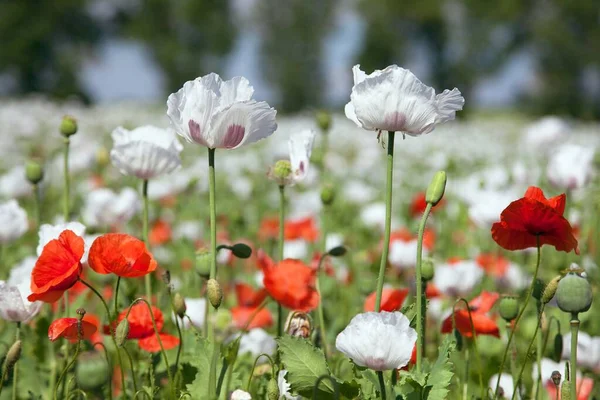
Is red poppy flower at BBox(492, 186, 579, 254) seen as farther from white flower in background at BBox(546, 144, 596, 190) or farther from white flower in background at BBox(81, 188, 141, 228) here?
white flower in background at BBox(81, 188, 141, 228)

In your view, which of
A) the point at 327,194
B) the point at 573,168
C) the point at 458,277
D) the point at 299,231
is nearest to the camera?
the point at 327,194

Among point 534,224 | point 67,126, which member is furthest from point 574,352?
point 67,126

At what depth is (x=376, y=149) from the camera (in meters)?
5.92

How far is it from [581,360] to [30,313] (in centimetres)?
102

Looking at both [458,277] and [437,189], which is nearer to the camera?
[437,189]

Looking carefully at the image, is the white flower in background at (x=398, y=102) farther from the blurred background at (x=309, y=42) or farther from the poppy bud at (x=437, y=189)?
the blurred background at (x=309, y=42)

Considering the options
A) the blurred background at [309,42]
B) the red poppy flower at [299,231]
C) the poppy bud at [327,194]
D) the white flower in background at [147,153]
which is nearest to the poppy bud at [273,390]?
the white flower in background at [147,153]

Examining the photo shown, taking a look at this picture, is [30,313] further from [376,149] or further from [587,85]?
[587,85]

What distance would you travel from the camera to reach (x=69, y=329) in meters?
1.22

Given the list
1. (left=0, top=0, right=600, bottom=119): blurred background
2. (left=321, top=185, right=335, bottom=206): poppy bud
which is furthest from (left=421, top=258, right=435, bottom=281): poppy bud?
(left=0, top=0, right=600, bottom=119): blurred background

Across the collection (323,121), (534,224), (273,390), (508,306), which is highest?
(323,121)

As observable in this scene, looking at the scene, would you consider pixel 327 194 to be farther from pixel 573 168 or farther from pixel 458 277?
pixel 573 168

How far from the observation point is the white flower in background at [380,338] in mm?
1014

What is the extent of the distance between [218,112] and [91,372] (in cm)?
54
